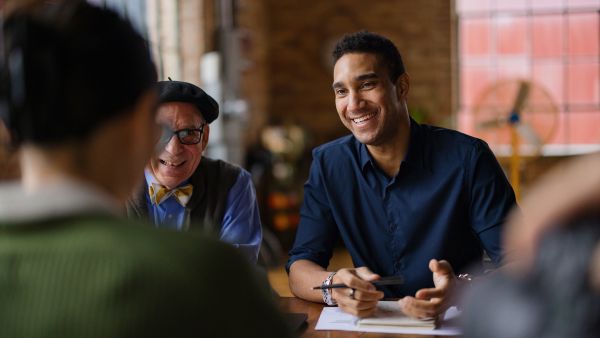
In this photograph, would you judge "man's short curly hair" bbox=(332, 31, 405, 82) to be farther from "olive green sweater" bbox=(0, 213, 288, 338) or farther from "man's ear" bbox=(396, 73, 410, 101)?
"olive green sweater" bbox=(0, 213, 288, 338)

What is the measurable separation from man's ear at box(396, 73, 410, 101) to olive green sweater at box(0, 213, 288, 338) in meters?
1.61

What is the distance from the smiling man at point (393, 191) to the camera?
2.18 meters

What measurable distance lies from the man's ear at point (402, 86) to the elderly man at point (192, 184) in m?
0.55

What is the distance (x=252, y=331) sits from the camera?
811 millimetres

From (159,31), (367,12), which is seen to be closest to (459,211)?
(159,31)

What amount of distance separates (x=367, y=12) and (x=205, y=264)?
269 inches

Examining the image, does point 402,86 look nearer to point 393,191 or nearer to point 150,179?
point 393,191

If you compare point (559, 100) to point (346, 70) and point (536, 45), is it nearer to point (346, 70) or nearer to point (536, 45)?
point (536, 45)

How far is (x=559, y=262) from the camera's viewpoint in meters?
0.69

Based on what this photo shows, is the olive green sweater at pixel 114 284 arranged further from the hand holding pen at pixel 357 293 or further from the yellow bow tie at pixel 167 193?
the yellow bow tie at pixel 167 193

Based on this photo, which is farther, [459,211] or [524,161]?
[524,161]

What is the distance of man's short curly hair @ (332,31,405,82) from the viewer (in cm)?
229

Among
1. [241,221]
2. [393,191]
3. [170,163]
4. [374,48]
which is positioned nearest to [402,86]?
[374,48]

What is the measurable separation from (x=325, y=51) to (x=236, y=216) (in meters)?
5.41
